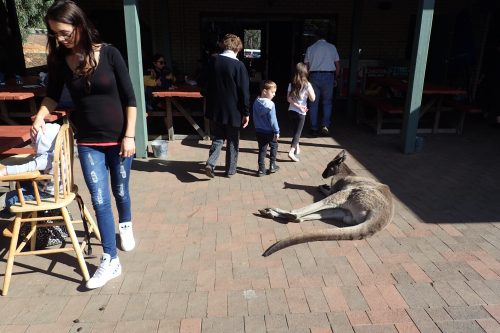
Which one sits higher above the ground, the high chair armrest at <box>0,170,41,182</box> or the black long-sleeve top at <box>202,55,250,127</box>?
the black long-sleeve top at <box>202,55,250,127</box>

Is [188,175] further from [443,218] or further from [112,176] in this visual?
[443,218]

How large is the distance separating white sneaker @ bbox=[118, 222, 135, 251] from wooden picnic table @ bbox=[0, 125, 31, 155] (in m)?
1.18

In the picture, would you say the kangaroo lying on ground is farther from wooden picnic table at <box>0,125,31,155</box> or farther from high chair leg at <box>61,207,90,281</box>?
wooden picnic table at <box>0,125,31,155</box>

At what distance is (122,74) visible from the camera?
8.82 ft

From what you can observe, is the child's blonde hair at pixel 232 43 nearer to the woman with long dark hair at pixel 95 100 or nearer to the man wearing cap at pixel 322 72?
the woman with long dark hair at pixel 95 100

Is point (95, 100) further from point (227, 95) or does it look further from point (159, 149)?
point (159, 149)

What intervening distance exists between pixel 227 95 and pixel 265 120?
0.62 meters

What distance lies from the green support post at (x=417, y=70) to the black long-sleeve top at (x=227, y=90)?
276cm

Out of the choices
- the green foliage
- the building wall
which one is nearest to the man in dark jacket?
the building wall

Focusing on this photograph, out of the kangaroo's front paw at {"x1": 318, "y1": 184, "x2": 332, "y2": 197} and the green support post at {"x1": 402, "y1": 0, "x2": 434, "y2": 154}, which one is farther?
the green support post at {"x1": 402, "y1": 0, "x2": 434, "y2": 154}

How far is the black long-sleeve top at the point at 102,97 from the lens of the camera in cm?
262

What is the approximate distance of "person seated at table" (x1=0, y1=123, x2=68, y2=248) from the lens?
3.03 m

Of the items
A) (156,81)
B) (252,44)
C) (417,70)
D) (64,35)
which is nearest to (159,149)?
(156,81)

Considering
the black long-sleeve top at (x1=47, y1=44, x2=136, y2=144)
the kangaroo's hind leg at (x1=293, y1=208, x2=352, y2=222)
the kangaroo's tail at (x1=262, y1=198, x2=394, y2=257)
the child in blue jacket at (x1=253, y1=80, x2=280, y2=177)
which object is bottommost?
the kangaroo's hind leg at (x1=293, y1=208, x2=352, y2=222)
